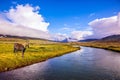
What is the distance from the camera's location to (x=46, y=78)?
33031 millimetres

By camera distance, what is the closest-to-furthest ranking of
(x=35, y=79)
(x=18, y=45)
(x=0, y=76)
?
1. (x=35, y=79)
2. (x=0, y=76)
3. (x=18, y=45)

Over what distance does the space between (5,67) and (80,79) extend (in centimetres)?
1811

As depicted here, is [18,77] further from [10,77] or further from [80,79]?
[80,79]

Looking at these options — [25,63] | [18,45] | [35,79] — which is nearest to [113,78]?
[35,79]

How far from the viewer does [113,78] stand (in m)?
33.5

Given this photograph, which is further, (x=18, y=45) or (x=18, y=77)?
(x=18, y=45)

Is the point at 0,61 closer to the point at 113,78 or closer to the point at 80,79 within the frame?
the point at 80,79

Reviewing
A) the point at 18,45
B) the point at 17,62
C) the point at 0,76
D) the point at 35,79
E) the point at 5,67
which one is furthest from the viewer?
the point at 18,45

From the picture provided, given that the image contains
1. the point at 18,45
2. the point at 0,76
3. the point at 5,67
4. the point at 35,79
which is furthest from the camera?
the point at 18,45

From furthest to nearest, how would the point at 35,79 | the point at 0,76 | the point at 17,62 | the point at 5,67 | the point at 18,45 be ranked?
the point at 18,45 < the point at 17,62 < the point at 5,67 < the point at 0,76 < the point at 35,79

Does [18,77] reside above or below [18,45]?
below

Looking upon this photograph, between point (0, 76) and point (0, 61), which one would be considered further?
point (0, 61)

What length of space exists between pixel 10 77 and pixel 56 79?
8758mm

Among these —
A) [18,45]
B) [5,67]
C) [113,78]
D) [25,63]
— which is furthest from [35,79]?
[18,45]
